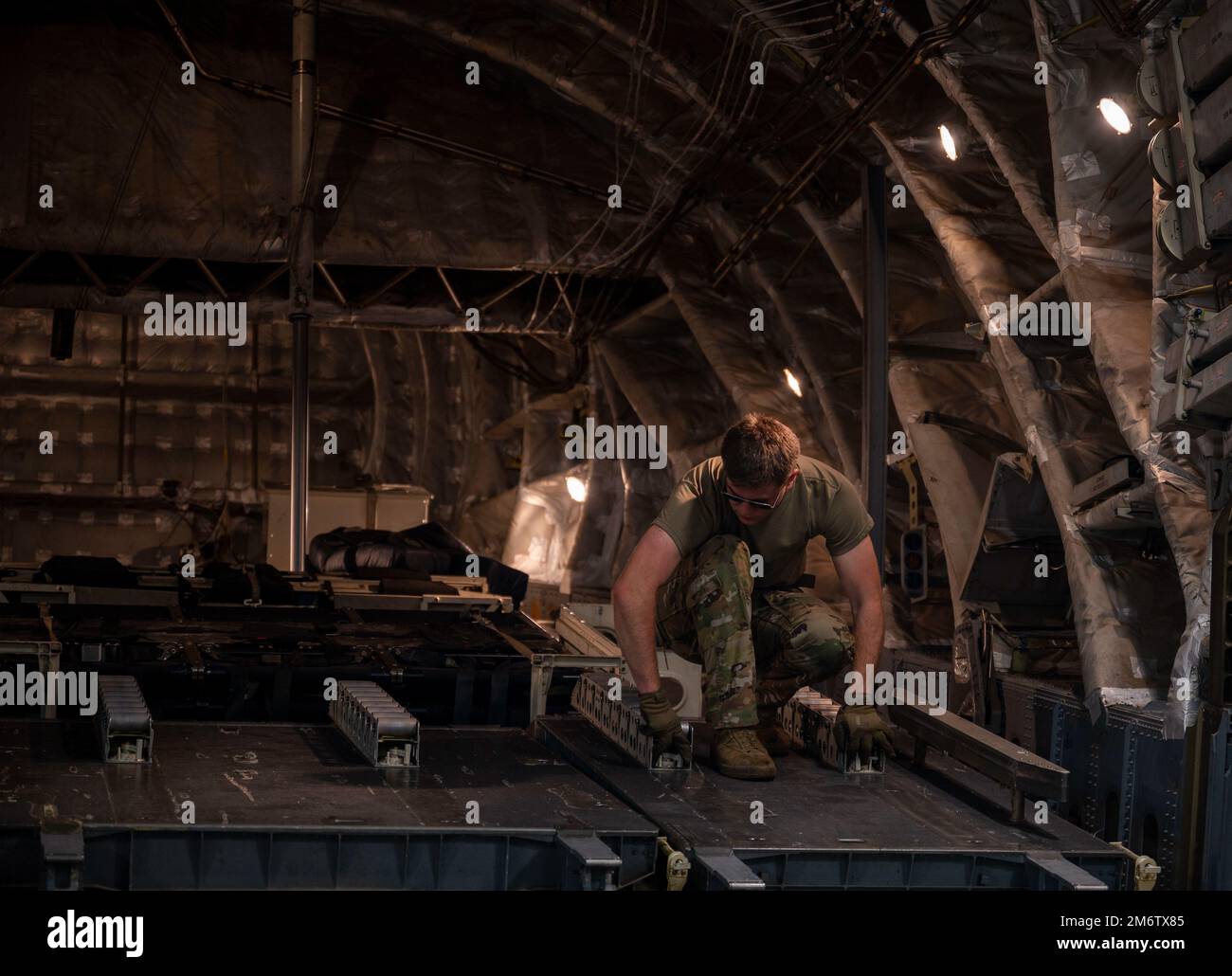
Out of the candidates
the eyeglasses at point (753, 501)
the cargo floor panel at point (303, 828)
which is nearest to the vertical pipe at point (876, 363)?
the eyeglasses at point (753, 501)

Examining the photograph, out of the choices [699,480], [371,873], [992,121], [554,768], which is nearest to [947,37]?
[992,121]

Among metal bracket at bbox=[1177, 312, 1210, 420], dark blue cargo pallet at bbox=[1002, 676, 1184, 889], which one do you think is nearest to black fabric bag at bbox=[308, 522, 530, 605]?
dark blue cargo pallet at bbox=[1002, 676, 1184, 889]

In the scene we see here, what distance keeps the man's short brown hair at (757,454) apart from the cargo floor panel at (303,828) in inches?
44.7

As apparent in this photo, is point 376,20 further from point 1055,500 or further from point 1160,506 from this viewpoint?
point 1160,506

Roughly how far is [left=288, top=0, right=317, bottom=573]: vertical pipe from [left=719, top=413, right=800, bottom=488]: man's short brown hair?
8.10 meters

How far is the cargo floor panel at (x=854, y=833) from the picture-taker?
4.59m

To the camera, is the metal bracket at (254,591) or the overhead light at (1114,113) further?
the metal bracket at (254,591)

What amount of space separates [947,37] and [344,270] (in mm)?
8035

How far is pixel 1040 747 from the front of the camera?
7422 millimetres

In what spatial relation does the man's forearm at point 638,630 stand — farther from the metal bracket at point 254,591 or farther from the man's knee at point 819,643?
the metal bracket at point 254,591

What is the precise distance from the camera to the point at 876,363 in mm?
9328

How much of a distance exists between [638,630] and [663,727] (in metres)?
0.35

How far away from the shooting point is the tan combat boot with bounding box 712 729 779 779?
559cm

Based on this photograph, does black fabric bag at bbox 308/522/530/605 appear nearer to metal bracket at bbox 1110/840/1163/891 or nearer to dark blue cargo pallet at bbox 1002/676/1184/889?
dark blue cargo pallet at bbox 1002/676/1184/889
